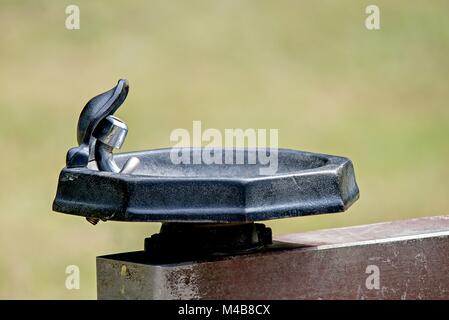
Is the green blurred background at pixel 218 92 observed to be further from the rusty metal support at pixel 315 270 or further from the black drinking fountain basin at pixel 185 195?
the black drinking fountain basin at pixel 185 195

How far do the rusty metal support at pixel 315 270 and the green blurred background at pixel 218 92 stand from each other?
10.5ft

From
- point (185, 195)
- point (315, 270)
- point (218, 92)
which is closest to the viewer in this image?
point (185, 195)

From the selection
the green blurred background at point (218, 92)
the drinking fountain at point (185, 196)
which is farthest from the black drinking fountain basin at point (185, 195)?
the green blurred background at point (218, 92)

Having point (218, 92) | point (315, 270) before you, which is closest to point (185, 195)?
point (315, 270)

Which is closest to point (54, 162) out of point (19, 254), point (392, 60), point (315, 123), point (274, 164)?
point (19, 254)

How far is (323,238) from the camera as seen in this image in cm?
275

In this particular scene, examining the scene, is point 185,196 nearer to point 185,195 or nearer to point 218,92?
point 185,195

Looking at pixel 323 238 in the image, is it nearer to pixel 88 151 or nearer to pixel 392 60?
pixel 88 151

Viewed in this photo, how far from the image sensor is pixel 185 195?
7.65 ft

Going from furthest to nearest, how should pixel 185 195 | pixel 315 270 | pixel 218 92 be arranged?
pixel 218 92, pixel 315 270, pixel 185 195

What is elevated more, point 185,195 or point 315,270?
point 185,195

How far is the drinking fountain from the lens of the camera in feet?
7.63

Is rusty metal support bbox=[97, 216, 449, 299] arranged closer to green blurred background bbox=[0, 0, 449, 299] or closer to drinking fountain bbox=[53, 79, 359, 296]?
drinking fountain bbox=[53, 79, 359, 296]
